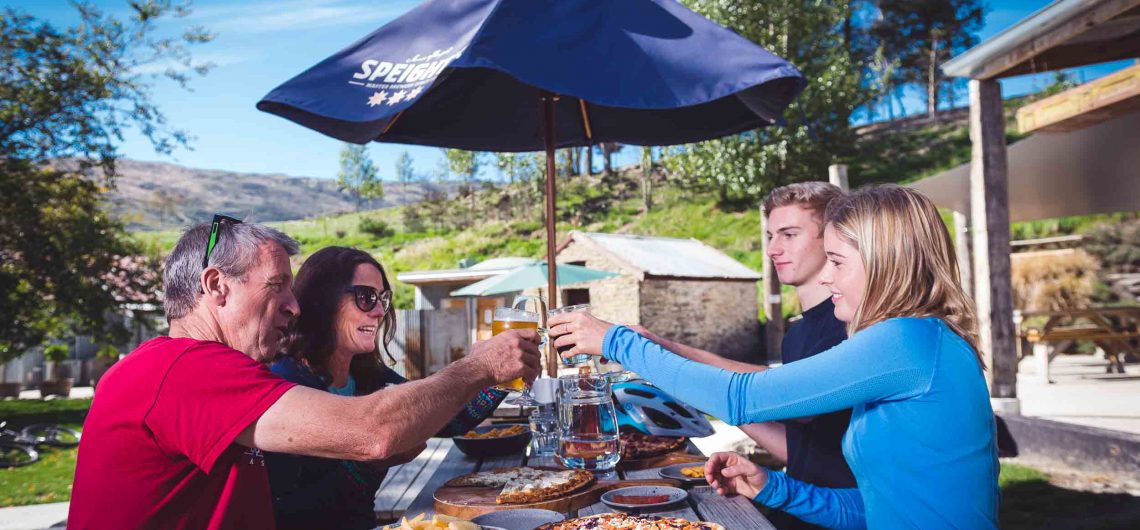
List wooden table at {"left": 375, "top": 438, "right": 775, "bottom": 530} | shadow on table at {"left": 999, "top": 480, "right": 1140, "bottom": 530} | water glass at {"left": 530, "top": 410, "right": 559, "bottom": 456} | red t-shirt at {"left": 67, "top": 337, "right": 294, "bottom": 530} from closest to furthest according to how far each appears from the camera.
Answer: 1. red t-shirt at {"left": 67, "top": 337, "right": 294, "bottom": 530}
2. wooden table at {"left": 375, "top": 438, "right": 775, "bottom": 530}
3. water glass at {"left": 530, "top": 410, "right": 559, "bottom": 456}
4. shadow on table at {"left": 999, "top": 480, "right": 1140, "bottom": 530}

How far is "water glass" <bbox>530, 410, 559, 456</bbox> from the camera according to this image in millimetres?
3242

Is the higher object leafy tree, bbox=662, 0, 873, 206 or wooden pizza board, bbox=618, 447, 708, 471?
leafy tree, bbox=662, 0, 873, 206

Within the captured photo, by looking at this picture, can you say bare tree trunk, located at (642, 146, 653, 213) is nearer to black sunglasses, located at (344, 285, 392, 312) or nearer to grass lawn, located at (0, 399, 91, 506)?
grass lawn, located at (0, 399, 91, 506)

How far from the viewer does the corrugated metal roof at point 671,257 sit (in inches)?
748

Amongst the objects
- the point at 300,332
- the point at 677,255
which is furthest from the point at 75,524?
the point at 677,255

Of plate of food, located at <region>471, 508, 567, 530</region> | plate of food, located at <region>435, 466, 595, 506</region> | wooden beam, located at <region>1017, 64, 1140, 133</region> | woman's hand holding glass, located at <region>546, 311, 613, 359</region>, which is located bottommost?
plate of food, located at <region>435, 466, 595, 506</region>

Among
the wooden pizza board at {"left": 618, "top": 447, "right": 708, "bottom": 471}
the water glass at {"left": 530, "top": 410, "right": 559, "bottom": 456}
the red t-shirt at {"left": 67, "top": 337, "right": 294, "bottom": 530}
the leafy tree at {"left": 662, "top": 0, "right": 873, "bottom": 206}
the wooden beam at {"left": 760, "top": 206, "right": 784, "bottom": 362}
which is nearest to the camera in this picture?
the red t-shirt at {"left": 67, "top": 337, "right": 294, "bottom": 530}

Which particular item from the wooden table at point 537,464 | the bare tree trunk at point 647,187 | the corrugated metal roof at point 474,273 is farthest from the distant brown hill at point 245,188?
the wooden table at point 537,464

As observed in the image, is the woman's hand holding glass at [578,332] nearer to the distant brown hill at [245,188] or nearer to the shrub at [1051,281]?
the shrub at [1051,281]

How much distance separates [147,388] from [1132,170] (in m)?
11.4

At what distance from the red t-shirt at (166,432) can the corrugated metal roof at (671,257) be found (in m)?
16.6

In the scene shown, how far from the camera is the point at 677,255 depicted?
21062 millimetres

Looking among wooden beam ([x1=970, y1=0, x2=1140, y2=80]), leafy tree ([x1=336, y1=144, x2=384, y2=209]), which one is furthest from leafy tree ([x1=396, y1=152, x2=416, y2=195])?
wooden beam ([x1=970, y1=0, x2=1140, y2=80])

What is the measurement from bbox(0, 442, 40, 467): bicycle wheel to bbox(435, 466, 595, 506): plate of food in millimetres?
10389
